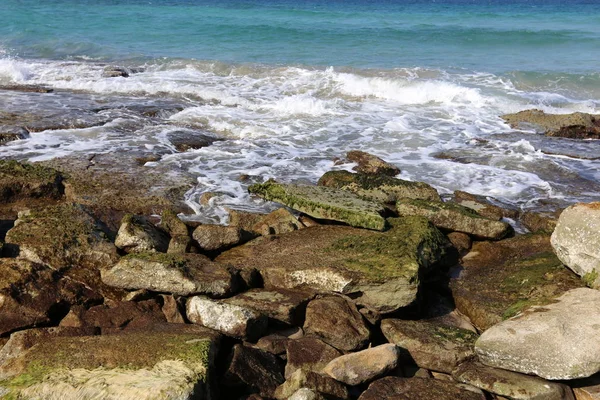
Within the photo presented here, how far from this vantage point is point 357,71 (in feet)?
65.3

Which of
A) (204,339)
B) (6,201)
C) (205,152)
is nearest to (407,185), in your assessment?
(205,152)

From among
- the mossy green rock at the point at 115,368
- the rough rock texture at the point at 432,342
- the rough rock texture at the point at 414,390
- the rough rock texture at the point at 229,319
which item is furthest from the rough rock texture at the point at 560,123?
the mossy green rock at the point at 115,368

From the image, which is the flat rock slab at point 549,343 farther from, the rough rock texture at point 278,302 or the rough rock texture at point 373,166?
the rough rock texture at point 373,166

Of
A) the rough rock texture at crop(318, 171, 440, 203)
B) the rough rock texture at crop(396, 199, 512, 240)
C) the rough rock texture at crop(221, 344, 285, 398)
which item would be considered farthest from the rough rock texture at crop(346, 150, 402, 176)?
the rough rock texture at crop(221, 344, 285, 398)

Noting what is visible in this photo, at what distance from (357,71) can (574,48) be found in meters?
11.1

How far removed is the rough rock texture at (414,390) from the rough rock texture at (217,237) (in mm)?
2707

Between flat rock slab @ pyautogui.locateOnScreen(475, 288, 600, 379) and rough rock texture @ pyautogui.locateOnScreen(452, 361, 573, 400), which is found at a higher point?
flat rock slab @ pyautogui.locateOnScreen(475, 288, 600, 379)

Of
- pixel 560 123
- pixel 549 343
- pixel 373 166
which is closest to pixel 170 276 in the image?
pixel 549 343

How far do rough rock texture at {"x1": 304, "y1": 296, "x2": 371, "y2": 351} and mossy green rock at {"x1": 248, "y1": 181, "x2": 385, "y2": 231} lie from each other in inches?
58.1

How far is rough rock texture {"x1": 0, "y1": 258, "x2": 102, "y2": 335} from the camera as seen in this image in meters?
5.11

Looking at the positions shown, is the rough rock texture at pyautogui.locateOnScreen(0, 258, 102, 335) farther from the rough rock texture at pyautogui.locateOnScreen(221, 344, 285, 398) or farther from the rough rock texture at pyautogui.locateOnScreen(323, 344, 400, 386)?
the rough rock texture at pyautogui.locateOnScreen(323, 344, 400, 386)

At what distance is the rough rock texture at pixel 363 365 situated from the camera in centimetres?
462

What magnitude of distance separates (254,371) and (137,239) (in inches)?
96.7

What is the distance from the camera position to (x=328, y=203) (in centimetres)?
722
